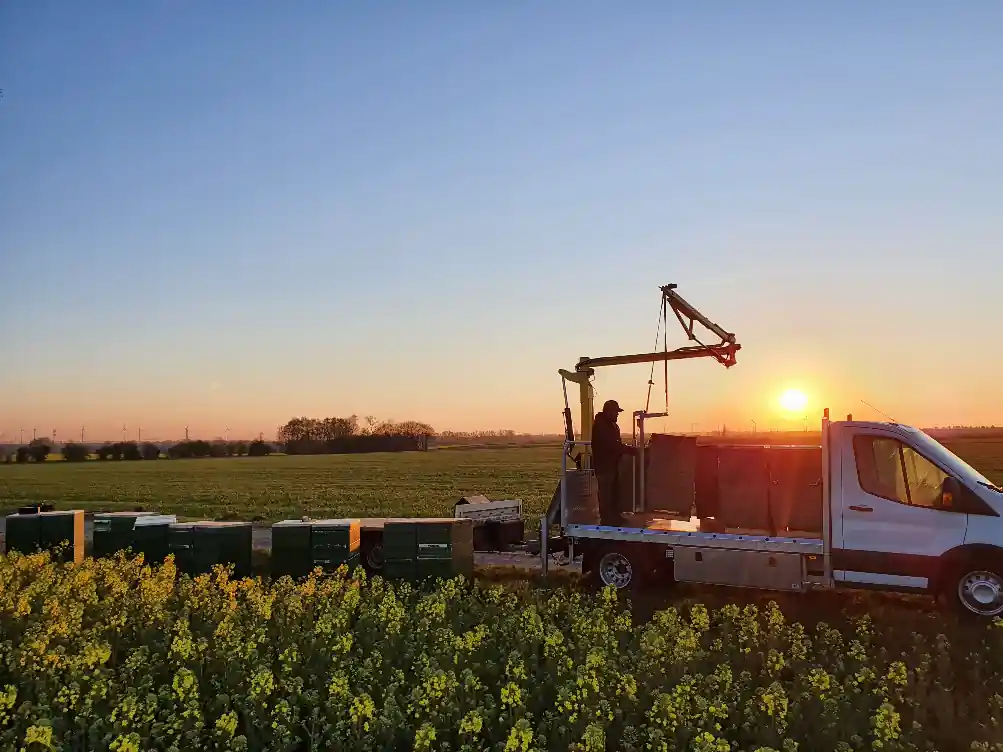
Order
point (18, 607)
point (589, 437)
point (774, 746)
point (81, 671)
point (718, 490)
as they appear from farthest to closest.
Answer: point (589, 437) → point (718, 490) → point (18, 607) → point (81, 671) → point (774, 746)

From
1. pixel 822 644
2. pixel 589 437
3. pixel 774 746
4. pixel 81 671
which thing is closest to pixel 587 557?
pixel 589 437

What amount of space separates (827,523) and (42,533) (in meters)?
14.3

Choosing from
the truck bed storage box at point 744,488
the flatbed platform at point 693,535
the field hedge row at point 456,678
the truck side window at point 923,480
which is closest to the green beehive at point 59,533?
the field hedge row at point 456,678

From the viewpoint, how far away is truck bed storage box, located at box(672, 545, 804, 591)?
39.2 ft

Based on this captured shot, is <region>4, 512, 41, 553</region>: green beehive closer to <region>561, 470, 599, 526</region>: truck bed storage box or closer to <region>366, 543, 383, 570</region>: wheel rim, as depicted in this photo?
<region>366, 543, 383, 570</region>: wheel rim

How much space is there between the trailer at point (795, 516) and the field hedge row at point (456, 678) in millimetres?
766

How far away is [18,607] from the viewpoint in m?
10.8

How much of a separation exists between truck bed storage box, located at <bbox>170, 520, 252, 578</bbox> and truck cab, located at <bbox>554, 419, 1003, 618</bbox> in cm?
625

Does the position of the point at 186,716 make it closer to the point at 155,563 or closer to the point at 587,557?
the point at 587,557

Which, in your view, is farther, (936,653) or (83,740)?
(936,653)

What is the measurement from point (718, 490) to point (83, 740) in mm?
8916

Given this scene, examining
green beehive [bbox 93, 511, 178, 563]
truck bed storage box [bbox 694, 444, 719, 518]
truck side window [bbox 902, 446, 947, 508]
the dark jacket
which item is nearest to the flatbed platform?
truck bed storage box [bbox 694, 444, 719, 518]

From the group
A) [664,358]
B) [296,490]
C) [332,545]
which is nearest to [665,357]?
[664,358]

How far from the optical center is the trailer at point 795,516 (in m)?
11.2
